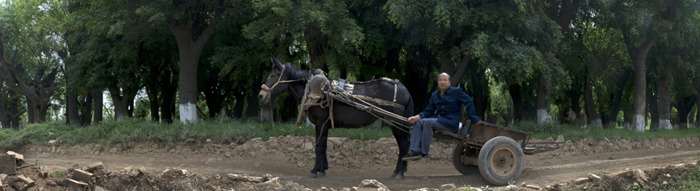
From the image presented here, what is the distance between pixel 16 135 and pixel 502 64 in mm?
14605

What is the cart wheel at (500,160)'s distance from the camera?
8.30m

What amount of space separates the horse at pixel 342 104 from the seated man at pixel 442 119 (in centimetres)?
78

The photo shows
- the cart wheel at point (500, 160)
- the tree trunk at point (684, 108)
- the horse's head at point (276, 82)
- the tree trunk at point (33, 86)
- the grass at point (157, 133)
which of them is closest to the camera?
the cart wheel at point (500, 160)

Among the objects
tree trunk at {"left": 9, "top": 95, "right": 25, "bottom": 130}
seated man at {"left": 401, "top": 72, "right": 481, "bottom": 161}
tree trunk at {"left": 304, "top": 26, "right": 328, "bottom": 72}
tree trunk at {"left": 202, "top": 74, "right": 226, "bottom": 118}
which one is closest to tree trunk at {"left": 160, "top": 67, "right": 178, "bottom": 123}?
tree trunk at {"left": 202, "top": 74, "right": 226, "bottom": 118}

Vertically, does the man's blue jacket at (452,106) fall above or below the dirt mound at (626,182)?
above

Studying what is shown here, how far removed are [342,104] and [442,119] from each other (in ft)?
6.41

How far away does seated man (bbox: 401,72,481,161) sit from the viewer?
832 centimetres

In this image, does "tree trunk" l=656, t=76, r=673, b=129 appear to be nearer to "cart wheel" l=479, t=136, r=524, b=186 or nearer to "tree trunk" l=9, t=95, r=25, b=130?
"cart wheel" l=479, t=136, r=524, b=186

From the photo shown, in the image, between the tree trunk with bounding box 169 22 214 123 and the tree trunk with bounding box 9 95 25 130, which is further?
the tree trunk with bounding box 9 95 25 130

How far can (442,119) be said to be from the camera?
27.6 ft

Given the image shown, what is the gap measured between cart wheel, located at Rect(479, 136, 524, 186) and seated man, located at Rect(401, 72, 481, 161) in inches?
19.8

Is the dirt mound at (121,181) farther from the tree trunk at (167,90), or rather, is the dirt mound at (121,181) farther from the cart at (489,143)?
the tree trunk at (167,90)

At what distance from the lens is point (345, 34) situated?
14.2m

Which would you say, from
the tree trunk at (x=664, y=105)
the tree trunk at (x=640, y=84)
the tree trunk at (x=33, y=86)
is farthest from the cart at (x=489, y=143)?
the tree trunk at (x=664, y=105)
